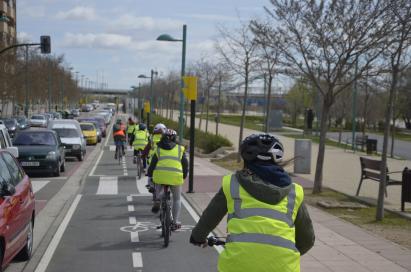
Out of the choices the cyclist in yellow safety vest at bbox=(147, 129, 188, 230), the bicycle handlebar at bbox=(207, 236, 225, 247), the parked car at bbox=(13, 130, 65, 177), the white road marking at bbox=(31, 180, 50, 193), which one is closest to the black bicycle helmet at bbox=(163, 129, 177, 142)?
the cyclist in yellow safety vest at bbox=(147, 129, 188, 230)

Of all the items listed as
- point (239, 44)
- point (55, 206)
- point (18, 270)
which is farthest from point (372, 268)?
point (239, 44)

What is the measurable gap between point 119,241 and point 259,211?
665 cm

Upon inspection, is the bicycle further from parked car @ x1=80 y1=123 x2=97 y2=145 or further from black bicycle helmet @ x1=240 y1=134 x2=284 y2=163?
parked car @ x1=80 y1=123 x2=97 y2=145

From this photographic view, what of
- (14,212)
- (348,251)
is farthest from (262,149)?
(348,251)

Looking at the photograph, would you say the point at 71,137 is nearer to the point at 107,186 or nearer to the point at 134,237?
the point at 107,186

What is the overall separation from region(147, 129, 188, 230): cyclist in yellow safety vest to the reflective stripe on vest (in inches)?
240

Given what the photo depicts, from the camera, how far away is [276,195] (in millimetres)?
3734

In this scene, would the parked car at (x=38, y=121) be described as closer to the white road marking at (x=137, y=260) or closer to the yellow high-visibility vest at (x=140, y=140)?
the yellow high-visibility vest at (x=140, y=140)

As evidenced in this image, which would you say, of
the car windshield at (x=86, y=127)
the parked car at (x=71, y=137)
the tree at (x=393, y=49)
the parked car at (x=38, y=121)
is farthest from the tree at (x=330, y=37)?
the parked car at (x=38, y=121)

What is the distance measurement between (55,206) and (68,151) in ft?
48.4

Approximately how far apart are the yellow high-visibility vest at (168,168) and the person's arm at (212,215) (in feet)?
19.1

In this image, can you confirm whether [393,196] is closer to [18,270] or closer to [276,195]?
[18,270]

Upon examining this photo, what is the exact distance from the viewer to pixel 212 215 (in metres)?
3.95

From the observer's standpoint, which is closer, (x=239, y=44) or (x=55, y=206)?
(x=55, y=206)
